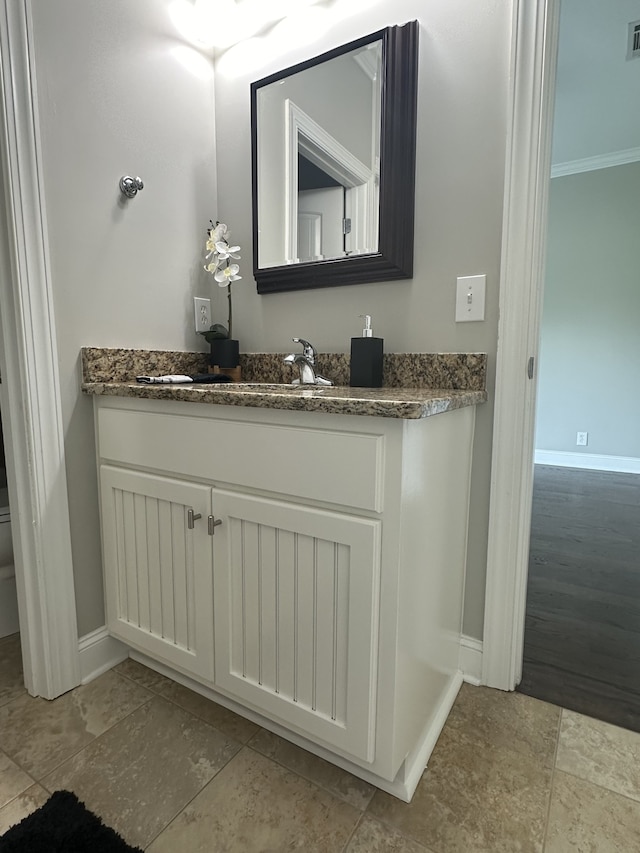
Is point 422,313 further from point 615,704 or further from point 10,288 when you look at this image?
point 615,704

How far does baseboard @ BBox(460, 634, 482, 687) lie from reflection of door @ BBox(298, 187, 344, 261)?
1209mm

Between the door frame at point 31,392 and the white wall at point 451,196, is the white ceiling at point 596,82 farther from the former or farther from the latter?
the door frame at point 31,392

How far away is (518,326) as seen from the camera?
121 cm

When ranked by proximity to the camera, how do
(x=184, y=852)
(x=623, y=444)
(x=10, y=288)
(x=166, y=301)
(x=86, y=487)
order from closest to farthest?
(x=184, y=852) → (x=10, y=288) → (x=86, y=487) → (x=166, y=301) → (x=623, y=444)

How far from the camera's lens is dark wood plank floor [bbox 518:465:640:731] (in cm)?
134

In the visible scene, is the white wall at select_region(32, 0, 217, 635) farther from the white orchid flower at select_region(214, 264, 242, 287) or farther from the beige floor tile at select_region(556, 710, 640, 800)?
the beige floor tile at select_region(556, 710, 640, 800)

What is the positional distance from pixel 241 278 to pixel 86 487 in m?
0.86

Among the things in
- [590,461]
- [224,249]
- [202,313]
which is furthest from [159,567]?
[590,461]

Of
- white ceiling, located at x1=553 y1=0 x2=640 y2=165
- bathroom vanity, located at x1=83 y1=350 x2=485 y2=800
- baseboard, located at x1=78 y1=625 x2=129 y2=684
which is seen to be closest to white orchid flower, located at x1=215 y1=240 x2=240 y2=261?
bathroom vanity, located at x1=83 y1=350 x2=485 y2=800

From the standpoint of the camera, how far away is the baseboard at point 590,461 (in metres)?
3.98

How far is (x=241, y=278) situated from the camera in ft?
5.49

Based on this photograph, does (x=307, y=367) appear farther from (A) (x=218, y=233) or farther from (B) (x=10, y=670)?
(B) (x=10, y=670)

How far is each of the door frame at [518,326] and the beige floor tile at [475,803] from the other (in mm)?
277

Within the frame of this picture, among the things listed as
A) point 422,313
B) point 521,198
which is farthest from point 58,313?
point 521,198
